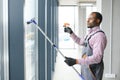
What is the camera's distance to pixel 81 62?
8.06ft

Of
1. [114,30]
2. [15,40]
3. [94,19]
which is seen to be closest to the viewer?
[15,40]

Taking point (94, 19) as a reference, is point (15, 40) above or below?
below

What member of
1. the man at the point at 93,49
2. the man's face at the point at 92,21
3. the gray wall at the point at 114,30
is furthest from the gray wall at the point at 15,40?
the gray wall at the point at 114,30

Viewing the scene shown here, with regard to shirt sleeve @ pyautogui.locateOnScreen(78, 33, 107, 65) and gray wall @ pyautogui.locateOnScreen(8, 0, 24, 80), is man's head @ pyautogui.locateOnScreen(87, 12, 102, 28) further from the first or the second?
gray wall @ pyautogui.locateOnScreen(8, 0, 24, 80)

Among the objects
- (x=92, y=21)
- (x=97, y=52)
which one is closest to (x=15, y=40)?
(x=97, y=52)

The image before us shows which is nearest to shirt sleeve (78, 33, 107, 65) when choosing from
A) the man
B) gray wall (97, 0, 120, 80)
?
the man

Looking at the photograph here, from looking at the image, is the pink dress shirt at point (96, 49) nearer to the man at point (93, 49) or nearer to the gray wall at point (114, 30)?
the man at point (93, 49)

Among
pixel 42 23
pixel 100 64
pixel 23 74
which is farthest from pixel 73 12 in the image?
pixel 23 74

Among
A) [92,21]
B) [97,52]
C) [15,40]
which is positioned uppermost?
[92,21]

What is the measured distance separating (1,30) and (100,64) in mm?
1459

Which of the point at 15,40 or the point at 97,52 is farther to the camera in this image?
the point at 97,52

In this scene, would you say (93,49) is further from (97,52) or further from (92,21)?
(92,21)

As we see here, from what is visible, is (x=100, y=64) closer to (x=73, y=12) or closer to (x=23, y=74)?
(x=23, y=74)

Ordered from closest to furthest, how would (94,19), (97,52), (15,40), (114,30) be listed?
(15,40)
(97,52)
(94,19)
(114,30)
